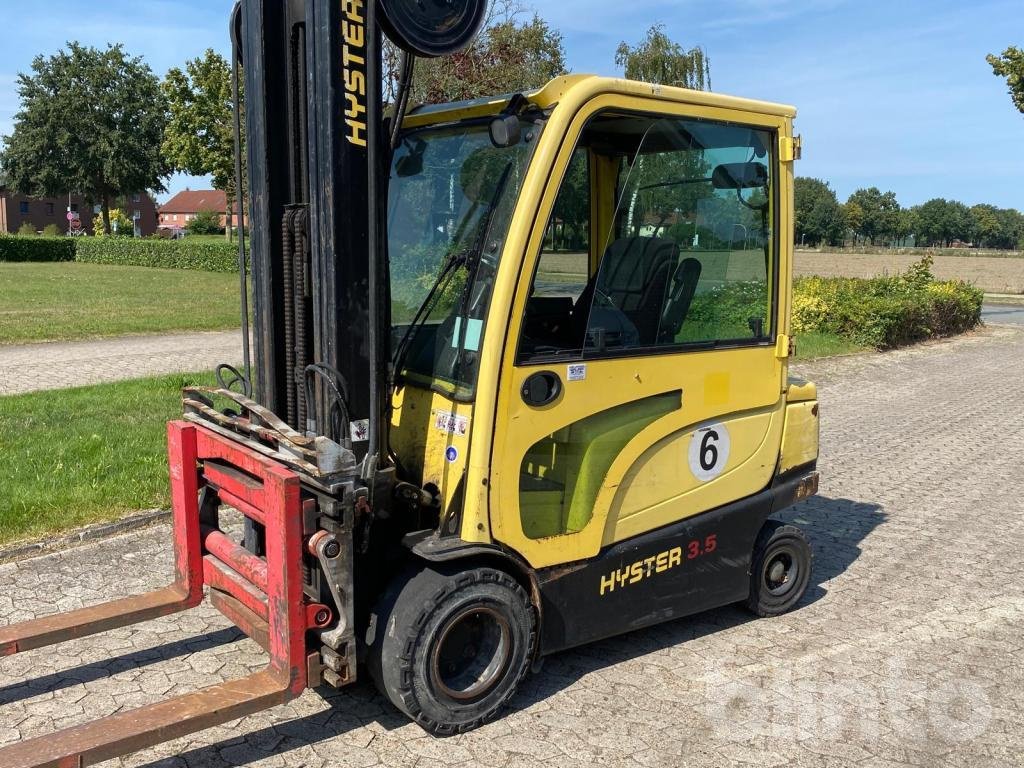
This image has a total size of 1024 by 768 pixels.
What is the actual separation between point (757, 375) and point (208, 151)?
38.6 meters

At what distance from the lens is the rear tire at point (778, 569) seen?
4578 millimetres

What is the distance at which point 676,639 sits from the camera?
443 cm

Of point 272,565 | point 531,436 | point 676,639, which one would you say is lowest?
point 676,639

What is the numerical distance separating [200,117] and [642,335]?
40393mm

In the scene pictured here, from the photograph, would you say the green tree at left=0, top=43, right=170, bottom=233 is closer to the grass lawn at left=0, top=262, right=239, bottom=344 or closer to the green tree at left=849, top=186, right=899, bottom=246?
the grass lawn at left=0, top=262, right=239, bottom=344

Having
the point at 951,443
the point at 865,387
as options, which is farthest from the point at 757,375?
the point at 865,387

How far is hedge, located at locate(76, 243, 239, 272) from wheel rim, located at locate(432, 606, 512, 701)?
109 ft

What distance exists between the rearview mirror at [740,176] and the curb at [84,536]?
4143 millimetres

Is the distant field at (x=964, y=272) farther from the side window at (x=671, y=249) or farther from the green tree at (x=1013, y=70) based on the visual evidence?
the side window at (x=671, y=249)

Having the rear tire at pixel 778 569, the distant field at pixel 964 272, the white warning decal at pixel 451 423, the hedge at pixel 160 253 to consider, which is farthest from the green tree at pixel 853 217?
the white warning decal at pixel 451 423

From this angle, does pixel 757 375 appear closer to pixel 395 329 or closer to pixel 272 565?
pixel 395 329

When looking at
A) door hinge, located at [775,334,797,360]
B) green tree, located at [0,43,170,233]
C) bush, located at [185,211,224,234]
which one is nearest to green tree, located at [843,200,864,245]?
bush, located at [185,211,224,234]

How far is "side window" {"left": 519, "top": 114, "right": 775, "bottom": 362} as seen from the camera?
365 centimetres

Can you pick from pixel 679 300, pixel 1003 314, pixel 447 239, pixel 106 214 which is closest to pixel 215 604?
pixel 447 239
